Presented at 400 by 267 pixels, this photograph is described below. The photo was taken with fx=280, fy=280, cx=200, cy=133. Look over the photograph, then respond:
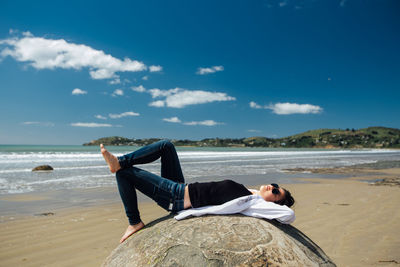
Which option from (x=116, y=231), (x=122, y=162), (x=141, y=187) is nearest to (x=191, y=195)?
(x=141, y=187)

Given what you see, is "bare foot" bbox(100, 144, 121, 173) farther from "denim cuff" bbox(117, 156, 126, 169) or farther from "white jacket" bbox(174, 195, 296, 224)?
"white jacket" bbox(174, 195, 296, 224)

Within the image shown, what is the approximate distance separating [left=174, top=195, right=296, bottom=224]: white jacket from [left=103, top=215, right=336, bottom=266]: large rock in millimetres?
69

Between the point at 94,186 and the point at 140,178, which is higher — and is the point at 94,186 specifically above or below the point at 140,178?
below

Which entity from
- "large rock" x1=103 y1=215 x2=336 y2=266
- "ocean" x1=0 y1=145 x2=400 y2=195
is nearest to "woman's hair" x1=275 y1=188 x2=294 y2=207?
"large rock" x1=103 y1=215 x2=336 y2=266

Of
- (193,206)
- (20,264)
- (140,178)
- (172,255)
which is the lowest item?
(20,264)

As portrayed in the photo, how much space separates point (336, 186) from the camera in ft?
40.3

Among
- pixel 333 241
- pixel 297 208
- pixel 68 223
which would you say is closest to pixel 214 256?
pixel 333 241

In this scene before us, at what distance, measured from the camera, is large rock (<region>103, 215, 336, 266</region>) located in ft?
8.27

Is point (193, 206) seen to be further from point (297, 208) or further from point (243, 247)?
point (297, 208)

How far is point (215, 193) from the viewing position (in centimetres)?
327

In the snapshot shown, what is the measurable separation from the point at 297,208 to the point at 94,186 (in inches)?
311

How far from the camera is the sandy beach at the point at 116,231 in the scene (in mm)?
4656

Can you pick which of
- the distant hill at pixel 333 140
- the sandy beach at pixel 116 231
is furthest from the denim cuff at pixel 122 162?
the distant hill at pixel 333 140

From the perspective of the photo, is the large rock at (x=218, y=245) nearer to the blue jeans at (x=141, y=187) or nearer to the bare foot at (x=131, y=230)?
the bare foot at (x=131, y=230)
